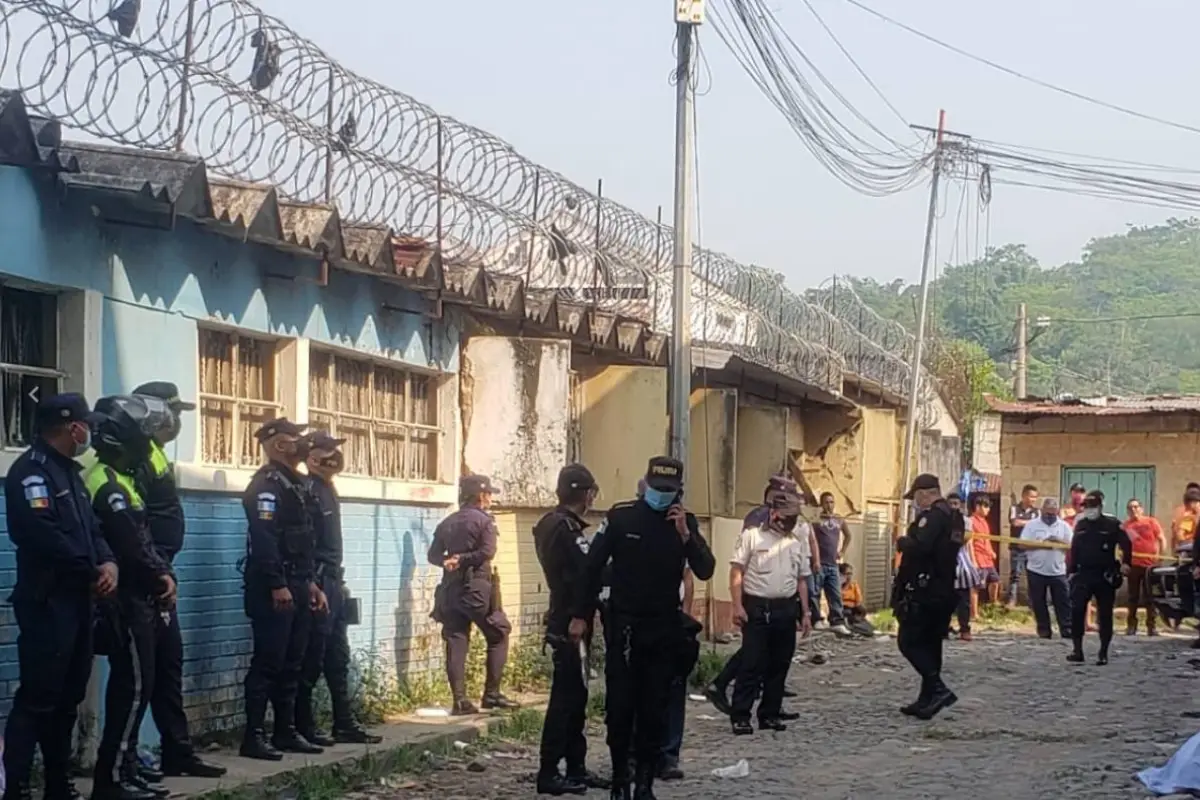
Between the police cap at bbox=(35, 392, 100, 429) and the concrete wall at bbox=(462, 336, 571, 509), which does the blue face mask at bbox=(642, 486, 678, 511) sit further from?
the concrete wall at bbox=(462, 336, 571, 509)

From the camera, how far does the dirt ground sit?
9266mm

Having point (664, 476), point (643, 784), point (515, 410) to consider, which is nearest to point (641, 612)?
point (664, 476)

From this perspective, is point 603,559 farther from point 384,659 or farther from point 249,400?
point 384,659

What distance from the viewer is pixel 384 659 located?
11664mm

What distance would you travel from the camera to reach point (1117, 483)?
24.8 metres

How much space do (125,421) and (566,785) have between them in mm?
3060

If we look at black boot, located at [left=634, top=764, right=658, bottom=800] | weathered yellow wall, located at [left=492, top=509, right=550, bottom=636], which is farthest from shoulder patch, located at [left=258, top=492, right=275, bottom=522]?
weathered yellow wall, located at [left=492, top=509, right=550, bottom=636]

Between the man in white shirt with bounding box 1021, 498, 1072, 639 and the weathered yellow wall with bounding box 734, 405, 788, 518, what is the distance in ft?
13.1

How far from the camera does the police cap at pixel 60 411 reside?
278 inches

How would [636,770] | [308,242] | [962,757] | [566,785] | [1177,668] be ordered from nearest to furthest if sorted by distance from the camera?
[636,770], [566,785], [308,242], [962,757], [1177,668]

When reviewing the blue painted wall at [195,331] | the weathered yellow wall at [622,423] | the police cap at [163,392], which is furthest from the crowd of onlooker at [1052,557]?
the police cap at [163,392]

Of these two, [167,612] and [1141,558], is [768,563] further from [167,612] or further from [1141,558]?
[1141,558]

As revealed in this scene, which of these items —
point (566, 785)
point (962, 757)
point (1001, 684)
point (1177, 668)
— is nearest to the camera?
point (566, 785)

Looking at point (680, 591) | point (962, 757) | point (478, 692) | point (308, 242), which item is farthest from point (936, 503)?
point (308, 242)
